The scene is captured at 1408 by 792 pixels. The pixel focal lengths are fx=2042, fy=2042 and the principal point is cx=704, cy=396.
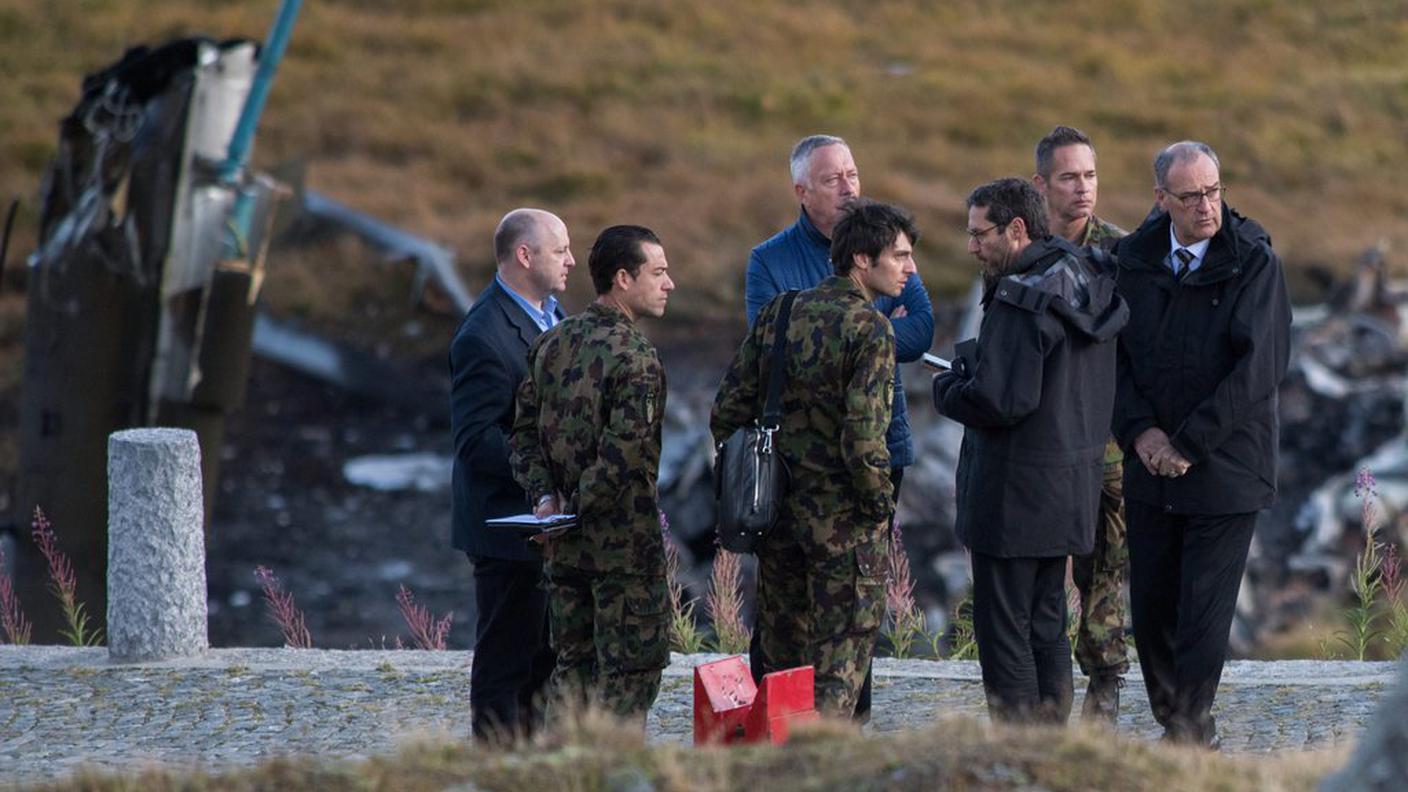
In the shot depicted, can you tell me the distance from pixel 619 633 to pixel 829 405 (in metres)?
0.90

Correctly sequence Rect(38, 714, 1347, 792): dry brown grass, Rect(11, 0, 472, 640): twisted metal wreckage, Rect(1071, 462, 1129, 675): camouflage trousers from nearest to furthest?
Rect(38, 714, 1347, 792): dry brown grass → Rect(1071, 462, 1129, 675): camouflage trousers → Rect(11, 0, 472, 640): twisted metal wreckage

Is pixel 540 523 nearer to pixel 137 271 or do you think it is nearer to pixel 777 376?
pixel 777 376

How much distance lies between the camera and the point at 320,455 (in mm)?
19922

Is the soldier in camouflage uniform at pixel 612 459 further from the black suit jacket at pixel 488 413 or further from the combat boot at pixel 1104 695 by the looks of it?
the combat boot at pixel 1104 695

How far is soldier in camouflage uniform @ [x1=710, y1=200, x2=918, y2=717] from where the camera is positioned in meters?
5.74

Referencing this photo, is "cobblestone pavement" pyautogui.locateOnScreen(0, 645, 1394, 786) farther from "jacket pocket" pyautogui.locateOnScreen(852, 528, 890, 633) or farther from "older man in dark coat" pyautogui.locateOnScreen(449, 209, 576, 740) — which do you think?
"jacket pocket" pyautogui.locateOnScreen(852, 528, 890, 633)

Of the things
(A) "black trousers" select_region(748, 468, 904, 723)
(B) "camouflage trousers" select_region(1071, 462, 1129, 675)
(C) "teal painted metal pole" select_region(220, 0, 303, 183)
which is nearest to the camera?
(A) "black trousers" select_region(748, 468, 904, 723)

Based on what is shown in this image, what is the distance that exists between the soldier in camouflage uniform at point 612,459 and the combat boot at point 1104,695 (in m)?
1.53

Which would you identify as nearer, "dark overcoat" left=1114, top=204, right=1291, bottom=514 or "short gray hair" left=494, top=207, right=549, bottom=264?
"dark overcoat" left=1114, top=204, right=1291, bottom=514

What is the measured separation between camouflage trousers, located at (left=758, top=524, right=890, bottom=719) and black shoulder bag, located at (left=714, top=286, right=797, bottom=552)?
17cm

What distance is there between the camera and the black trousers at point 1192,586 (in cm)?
621

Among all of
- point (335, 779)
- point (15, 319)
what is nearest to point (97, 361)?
point (335, 779)

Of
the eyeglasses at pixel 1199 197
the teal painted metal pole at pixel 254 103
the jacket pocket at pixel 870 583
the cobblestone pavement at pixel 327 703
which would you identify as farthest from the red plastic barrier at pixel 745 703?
the teal painted metal pole at pixel 254 103

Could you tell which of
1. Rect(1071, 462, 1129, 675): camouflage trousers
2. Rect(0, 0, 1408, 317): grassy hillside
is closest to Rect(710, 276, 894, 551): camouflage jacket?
Rect(1071, 462, 1129, 675): camouflage trousers
